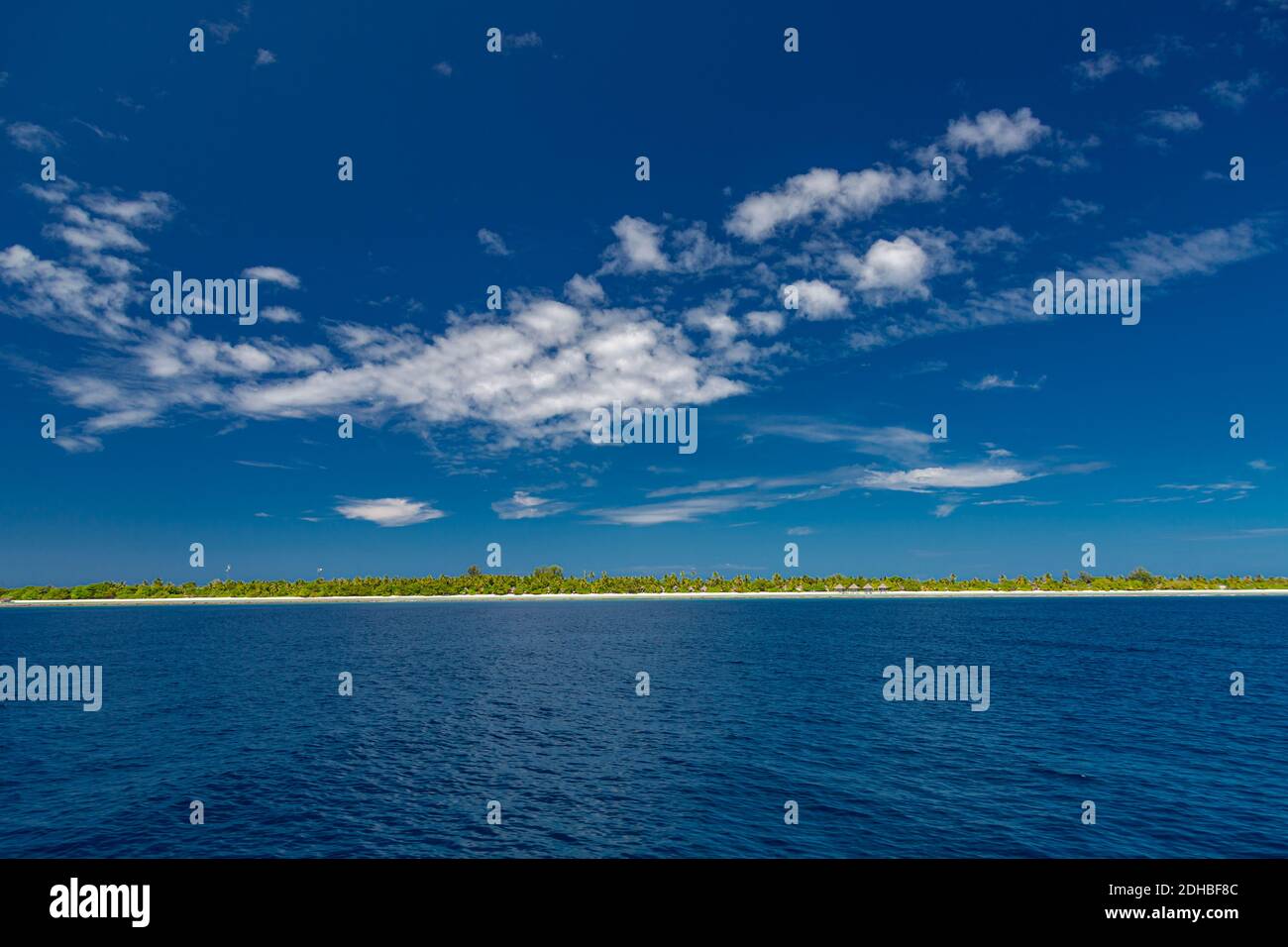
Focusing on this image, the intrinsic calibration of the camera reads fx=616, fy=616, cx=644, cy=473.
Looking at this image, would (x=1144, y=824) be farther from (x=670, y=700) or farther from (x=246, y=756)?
(x=246, y=756)

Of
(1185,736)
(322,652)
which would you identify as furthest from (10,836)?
(322,652)

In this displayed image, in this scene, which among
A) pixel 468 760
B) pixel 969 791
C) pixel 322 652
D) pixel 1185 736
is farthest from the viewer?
pixel 322 652

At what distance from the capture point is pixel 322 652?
420ft

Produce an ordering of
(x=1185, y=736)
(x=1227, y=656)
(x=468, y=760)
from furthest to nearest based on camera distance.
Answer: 1. (x=1227, y=656)
2. (x=1185, y=736)
3. (x=468, y=760)

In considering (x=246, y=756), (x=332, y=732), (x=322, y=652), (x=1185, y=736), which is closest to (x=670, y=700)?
(x=332, y=732)

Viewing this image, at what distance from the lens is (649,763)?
4906cm

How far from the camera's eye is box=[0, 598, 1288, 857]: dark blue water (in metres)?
35.1

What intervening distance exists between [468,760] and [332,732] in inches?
753

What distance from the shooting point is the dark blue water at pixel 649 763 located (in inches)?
1382

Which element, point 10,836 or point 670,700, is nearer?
point 10,836
